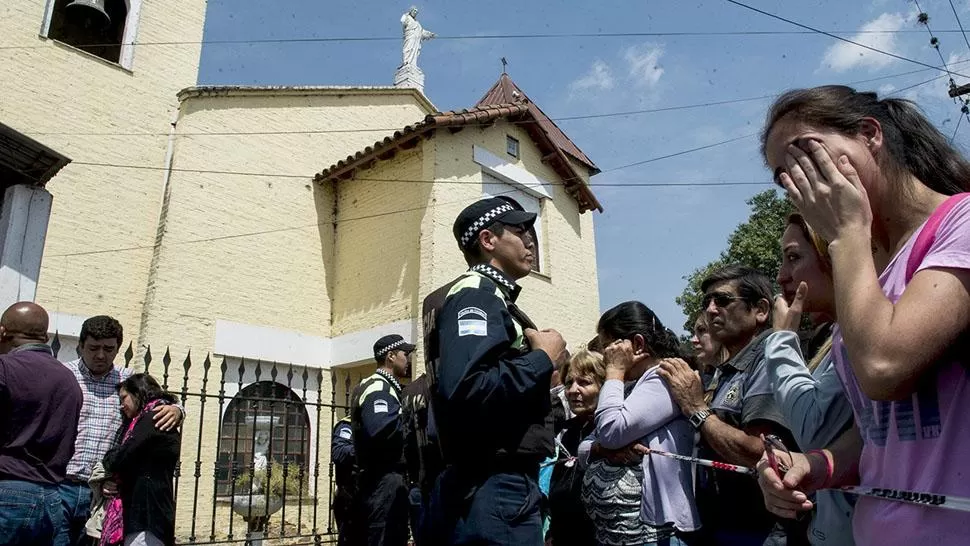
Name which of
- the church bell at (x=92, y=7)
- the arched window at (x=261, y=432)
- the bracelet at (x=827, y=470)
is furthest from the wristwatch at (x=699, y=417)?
the church bell at (x=92, y=7)

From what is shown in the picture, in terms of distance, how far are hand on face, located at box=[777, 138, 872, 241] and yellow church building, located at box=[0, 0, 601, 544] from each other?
9.53m

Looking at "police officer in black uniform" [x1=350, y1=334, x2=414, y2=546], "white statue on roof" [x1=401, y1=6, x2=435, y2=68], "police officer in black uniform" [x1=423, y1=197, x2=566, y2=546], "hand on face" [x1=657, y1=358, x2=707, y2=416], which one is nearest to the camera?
"police officer in black uniform" [x1=423, y1=197, x2=566, y2=546]

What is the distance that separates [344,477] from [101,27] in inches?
458

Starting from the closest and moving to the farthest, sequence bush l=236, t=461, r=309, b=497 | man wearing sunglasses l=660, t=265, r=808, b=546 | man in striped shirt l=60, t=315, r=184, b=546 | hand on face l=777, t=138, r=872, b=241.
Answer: hand on face l=777, t=138, r=872, b=241 → man wearing sunglasses l=660, t=265, r=808, b=546 → man in striped shirt l=60, t=315, r=184, b=546 → bush l=236, t=461, r=309, b=497

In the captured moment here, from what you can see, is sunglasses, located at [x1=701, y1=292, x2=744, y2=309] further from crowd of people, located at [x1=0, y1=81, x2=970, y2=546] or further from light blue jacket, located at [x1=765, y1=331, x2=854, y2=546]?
light blue jacket, located at [x1=765, y1=331, x2=854, y2=546]

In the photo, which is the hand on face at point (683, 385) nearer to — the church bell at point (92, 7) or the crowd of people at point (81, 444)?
the crowd of people at point (81, 444)

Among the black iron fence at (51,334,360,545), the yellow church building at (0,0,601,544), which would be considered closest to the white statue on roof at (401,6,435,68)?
the yellow church building at (0,0,601,544)

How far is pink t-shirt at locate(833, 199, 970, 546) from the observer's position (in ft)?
3.70

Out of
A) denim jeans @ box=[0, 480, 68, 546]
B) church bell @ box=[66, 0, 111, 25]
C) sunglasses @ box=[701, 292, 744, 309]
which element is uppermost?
church bell @ box=[66, 0, 111, 25]

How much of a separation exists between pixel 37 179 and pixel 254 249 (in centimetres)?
816

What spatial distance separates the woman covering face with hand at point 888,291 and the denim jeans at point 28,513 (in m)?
4.03

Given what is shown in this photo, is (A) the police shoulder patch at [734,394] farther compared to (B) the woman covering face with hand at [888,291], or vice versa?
(A) the police shoulder patch at [734,394]

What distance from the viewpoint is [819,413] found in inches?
67.0

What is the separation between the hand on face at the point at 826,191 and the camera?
1.31m
